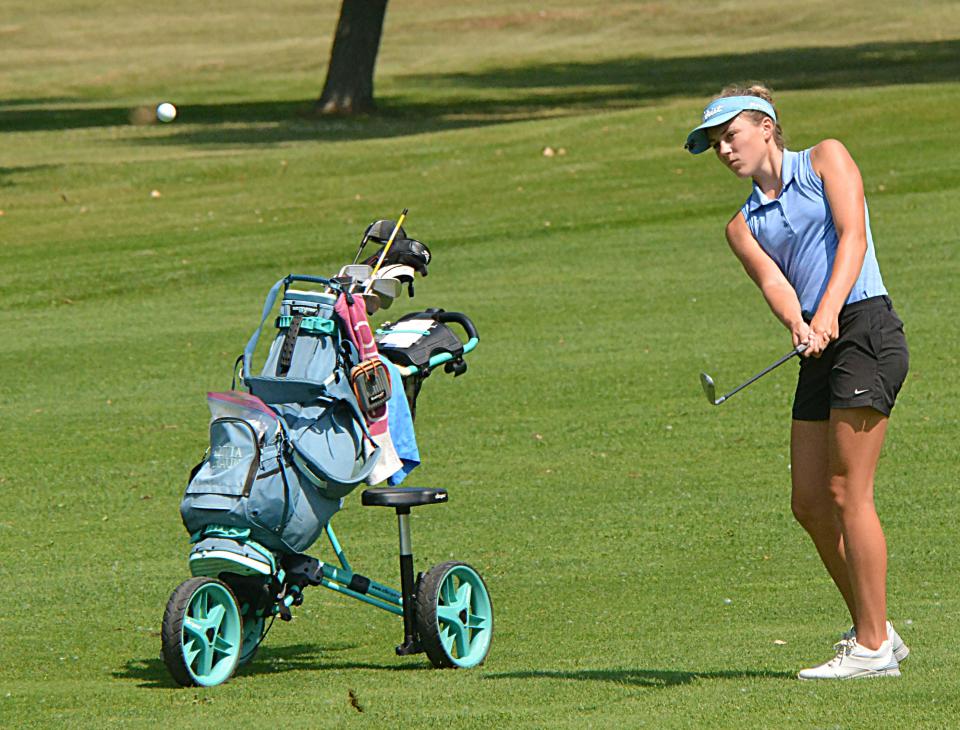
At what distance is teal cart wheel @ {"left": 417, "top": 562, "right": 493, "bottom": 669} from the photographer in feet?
20.8

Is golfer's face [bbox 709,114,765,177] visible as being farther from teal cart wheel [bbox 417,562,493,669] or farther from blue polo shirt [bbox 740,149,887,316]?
teal cart wheel [bbox 417,562,493,669]

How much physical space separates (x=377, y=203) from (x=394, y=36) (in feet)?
122


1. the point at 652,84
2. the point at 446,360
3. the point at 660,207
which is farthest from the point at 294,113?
the point at 446,360

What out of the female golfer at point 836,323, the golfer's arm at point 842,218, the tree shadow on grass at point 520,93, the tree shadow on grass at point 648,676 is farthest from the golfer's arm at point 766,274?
the tree shadow on grass at point 520,93

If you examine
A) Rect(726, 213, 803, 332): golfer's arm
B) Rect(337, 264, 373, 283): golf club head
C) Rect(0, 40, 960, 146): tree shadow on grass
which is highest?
Rect(0, 40, 960, 146): tree shadow on grass

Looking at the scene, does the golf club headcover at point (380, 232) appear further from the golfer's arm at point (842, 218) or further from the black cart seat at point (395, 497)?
the golfer's arm at point (842, 218)

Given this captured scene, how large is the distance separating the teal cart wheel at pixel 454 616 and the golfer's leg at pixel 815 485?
1.33 metres

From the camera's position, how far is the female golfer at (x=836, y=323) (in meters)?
5.64

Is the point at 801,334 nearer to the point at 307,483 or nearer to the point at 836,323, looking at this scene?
the point at 836,323

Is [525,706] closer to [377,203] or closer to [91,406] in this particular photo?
[91,406]

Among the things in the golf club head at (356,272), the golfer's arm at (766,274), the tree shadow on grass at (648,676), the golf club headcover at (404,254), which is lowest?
the tree shadow on grass at (648,676)

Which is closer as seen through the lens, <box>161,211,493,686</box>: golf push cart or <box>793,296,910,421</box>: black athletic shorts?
<box>793,296,910,421</box>: black athletic shorts

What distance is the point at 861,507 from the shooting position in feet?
18.8

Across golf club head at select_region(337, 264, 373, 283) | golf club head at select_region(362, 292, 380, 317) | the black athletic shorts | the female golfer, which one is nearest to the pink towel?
golf club head at select_region(337, 264, 373, 283)
